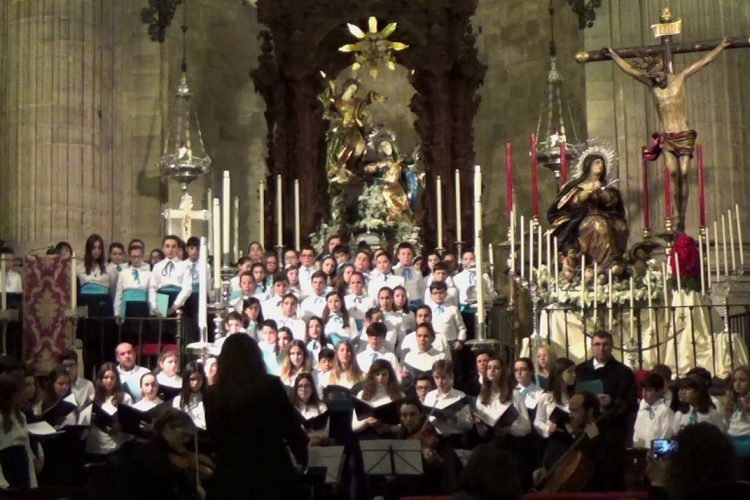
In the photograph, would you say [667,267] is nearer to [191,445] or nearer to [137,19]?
[191,445]

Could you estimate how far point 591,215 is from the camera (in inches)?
584

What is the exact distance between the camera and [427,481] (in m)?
9.92

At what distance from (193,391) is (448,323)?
115 inches

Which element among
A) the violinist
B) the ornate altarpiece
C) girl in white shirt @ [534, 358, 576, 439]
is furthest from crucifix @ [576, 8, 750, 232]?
the violinist

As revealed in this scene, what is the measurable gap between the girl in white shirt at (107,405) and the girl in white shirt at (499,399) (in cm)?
266

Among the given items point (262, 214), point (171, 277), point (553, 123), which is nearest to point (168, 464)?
point (171, 277)

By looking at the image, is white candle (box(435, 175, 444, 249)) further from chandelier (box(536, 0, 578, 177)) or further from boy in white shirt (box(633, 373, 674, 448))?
boy in white shirt (box(633, 373, 674, 448))

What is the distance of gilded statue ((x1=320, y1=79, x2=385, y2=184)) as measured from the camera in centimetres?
1711

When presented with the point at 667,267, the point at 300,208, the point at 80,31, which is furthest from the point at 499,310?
the point at 80,31

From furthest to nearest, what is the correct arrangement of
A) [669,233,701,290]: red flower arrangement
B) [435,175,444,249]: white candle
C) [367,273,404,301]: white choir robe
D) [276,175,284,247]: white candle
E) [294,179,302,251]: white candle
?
[294,179,302,251]: white candle → [435,175,444,249]: white candle → [276,175,284,247]: white candle → [367,273,404,301]: white choir robe → [669,233,701,290]: red flower arrangement

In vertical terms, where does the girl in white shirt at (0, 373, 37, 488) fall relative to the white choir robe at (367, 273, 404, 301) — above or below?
below

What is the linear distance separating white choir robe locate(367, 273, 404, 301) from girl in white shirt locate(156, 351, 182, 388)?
98.1 inches

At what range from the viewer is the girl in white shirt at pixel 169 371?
453 inches

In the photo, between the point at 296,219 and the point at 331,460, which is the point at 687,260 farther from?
the point at 331,460
